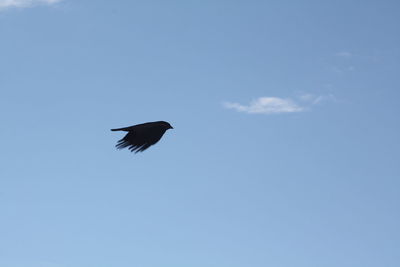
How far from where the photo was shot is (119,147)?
33.2m

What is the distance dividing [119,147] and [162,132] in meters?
2.12

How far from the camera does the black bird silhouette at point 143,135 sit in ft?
109

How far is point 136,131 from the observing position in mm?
33906

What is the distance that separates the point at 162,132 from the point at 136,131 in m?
1.13

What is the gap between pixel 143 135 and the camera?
3384 cm

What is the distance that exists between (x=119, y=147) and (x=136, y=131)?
3.82ft

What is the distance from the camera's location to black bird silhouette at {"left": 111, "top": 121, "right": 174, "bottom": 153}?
3338 centimetres

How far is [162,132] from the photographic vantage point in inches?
1350
